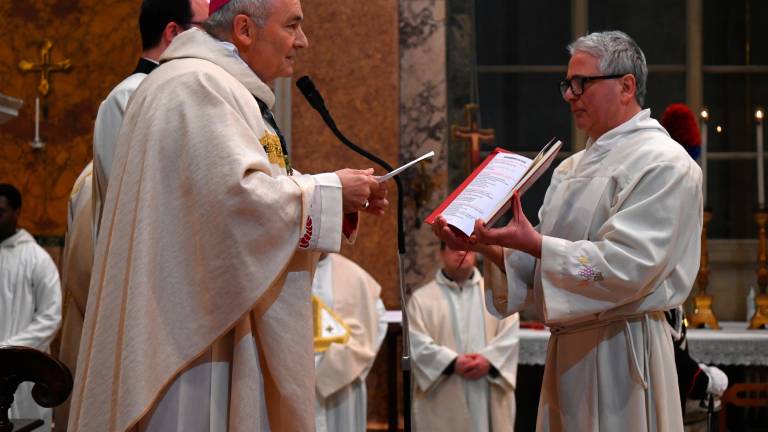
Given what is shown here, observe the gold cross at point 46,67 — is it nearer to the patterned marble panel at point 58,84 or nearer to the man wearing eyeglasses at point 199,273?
the patterned marble panel at point 58,84

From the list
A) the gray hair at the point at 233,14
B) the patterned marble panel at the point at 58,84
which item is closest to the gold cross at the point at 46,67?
the patterned marble panel at the point at 58,84

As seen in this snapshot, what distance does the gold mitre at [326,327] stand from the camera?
6.64m

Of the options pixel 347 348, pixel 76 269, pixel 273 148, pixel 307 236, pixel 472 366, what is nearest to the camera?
pixel 307 236

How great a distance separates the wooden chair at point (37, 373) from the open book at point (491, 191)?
1265mm

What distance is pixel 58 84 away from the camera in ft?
27.1

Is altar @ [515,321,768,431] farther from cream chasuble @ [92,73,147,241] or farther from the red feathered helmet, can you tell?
cream chasuble @ [92,73,147,241]

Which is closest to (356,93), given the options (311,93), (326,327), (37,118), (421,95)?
(421,95)

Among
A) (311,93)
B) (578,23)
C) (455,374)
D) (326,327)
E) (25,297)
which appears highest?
(578,23)

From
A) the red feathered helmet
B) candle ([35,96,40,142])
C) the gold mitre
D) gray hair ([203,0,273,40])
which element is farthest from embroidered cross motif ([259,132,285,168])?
candle ([35,96,40,142])

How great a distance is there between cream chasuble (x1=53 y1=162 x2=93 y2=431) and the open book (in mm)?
1261

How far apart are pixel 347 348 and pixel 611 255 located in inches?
133

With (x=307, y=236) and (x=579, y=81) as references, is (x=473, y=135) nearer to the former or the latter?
(x=579, y=81)

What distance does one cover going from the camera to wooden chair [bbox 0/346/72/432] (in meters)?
3.21

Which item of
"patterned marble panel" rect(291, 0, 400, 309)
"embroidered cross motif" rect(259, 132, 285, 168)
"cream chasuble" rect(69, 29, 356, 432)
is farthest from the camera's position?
"patterned marble panel" rect(291, 0, 400, 309)
